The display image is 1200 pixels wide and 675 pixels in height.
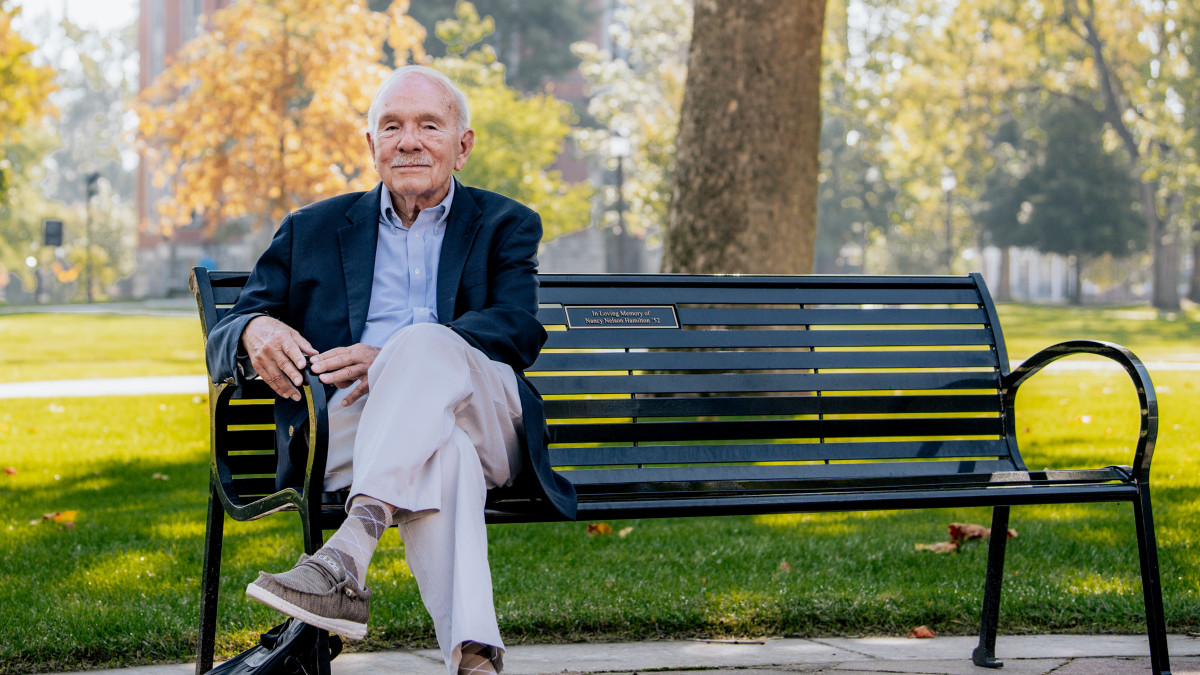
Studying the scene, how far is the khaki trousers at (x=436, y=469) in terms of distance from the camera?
8.58 feet

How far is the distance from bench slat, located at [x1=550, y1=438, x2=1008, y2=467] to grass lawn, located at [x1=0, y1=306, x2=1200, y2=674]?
0.53 metres

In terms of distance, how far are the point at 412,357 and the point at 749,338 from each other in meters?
1.46

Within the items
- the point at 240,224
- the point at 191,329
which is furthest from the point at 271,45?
the point at 240,224

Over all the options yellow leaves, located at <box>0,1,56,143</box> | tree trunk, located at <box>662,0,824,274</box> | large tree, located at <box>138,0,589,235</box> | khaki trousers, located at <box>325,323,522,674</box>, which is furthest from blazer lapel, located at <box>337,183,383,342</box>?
yellow leaves, located at <box>0,1,56,143</box>

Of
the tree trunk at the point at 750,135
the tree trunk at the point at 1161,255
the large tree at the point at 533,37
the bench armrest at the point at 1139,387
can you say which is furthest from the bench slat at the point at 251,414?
the large tree at the point at 533,37

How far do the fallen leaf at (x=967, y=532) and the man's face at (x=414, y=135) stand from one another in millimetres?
2801

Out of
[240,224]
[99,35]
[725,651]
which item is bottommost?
[725,651]

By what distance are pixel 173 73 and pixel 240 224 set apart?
29232 millimetres

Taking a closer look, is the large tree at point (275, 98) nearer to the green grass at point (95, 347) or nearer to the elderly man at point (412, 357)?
the green grass at point (95, 347)

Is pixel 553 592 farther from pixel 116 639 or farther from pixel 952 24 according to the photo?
pixel 952 24

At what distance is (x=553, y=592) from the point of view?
420 centimetres

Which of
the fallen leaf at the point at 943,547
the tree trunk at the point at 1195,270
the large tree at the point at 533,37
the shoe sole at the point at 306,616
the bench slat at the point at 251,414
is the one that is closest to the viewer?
the shoe sole at the point at 306,616

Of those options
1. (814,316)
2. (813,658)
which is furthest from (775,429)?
(813,658)

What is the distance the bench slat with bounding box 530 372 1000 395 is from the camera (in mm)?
3752
